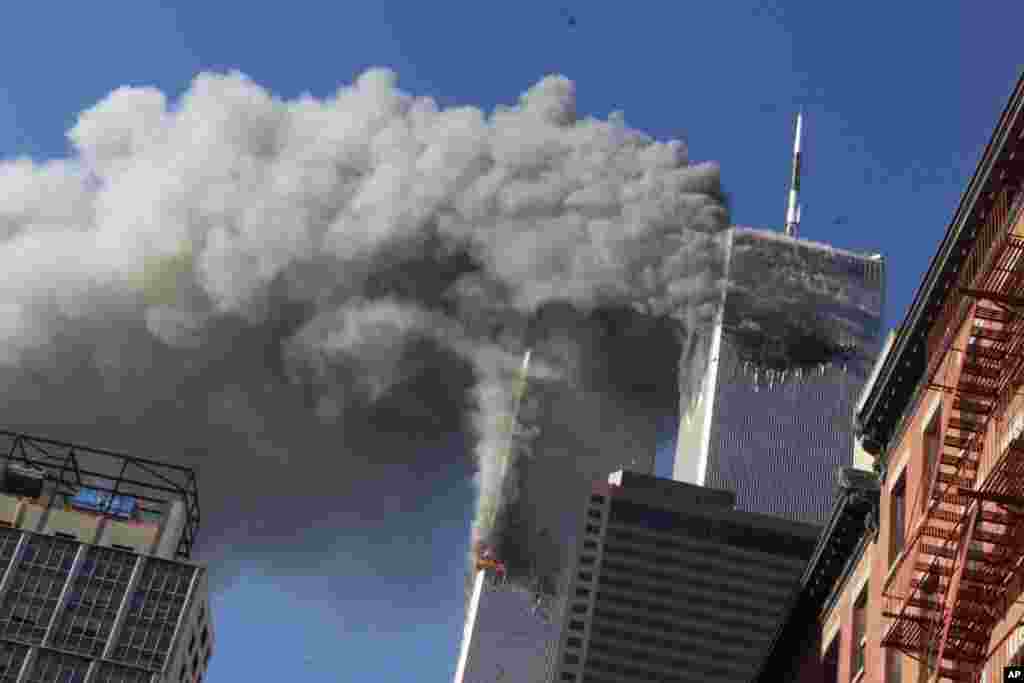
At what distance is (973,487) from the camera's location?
110 ft

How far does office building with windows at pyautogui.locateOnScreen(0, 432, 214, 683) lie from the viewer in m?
124

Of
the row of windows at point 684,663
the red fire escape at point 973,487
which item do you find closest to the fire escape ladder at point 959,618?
the red fire escape at point 973,487

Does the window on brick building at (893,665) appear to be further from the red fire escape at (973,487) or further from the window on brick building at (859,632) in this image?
the window on brick building at (859,632)

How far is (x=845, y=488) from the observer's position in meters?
43.6

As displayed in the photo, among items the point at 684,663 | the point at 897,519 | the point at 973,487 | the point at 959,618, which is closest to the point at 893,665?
the point at 897,519

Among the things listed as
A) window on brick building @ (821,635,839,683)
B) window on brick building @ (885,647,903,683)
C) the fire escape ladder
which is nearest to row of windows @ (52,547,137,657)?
window on brick building @ (821,635,839,683)

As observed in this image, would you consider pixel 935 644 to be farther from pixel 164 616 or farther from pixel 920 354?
pixel 164 616

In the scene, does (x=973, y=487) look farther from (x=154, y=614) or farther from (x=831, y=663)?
(x=154, y=614)

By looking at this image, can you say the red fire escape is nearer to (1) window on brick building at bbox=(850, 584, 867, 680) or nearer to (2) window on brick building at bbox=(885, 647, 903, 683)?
(2) window on brick building at bbox=(885, 647, 903, 683)

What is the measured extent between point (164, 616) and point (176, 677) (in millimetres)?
4261

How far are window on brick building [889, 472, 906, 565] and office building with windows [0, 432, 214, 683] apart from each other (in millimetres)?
90095

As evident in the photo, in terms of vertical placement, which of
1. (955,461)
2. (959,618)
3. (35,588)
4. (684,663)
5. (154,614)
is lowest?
(959,618)

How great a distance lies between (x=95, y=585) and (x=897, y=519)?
97.3 metres

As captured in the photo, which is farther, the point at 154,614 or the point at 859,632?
the point at 154,614
